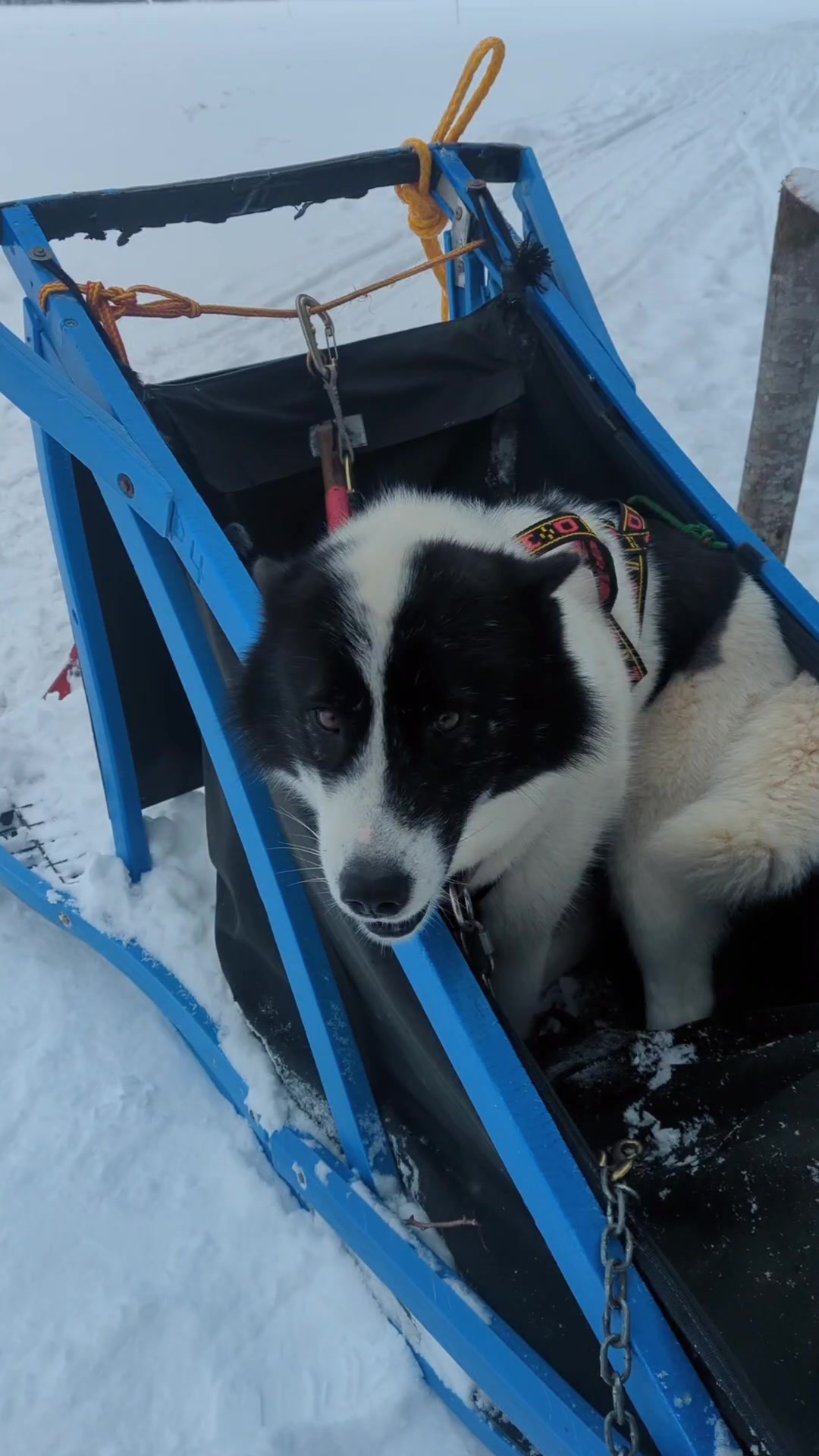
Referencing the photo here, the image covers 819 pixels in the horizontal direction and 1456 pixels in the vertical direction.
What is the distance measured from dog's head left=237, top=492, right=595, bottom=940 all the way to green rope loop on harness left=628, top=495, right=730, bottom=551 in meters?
0.64

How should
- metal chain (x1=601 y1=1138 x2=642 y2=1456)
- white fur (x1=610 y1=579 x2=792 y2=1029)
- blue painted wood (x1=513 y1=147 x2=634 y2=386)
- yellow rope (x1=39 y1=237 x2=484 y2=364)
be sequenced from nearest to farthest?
1. metal chain (x1=601 y1=1138 x2=642 y2=1456)
2. white fur (x1=610 y1=579 x2=792 y2=1029)
3. yellow rope (x1=39 y1=237 x2=484 y2=364)
4. blue painted wood (x1=513 y1=147 x2=634 y2=386)

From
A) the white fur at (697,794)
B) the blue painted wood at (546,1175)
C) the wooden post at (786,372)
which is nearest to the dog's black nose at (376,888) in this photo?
the blue painted wood at (546,1175)

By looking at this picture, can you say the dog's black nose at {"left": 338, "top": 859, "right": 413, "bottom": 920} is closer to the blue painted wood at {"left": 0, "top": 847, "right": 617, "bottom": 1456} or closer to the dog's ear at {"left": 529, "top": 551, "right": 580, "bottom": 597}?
the dog's ear at {"left": 529, "top": 551, "right": 580, "bottom": 597}

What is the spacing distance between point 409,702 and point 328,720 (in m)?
0.12

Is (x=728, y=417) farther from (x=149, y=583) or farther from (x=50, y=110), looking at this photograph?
(x=50, y=110)

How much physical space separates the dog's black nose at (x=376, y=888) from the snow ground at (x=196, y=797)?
2.67 feet

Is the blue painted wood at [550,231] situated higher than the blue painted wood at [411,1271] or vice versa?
the blue painted wood at [550,231]

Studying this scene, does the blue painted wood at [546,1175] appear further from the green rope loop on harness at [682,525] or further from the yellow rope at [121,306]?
the yellow rope at [121,306]

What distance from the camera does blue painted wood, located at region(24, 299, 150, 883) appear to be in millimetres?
1915

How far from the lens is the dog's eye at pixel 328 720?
1.36m

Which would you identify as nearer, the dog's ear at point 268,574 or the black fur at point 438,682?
the black fur at point 438,682

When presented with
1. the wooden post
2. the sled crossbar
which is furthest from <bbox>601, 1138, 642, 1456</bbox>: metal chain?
the wooden post

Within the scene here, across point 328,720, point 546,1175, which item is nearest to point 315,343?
point 328,720

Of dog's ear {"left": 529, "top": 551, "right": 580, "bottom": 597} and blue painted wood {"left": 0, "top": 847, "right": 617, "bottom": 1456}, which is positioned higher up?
dog's ear {"left": 529, "top": 551, "right": 580, "bottom": 597}
